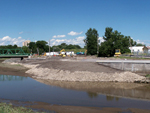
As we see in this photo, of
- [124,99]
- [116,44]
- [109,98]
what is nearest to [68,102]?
[109,98]

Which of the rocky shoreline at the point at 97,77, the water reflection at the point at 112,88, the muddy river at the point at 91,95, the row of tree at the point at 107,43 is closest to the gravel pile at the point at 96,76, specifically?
the rocky shoreline at the point at 97,77

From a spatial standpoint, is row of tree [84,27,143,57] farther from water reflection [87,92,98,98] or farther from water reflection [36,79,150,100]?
water reflection [87,92,98,98]

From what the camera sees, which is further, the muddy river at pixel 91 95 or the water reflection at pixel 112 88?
the water reflection at pixel 112 88

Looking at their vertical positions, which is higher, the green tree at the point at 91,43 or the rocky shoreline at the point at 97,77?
the green tree at the point at 91,43

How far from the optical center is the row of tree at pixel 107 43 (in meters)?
69.4

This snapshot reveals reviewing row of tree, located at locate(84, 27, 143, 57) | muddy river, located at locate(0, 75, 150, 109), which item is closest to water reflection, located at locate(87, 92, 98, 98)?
muddy river, located at locate(0, 75, 150, 109)

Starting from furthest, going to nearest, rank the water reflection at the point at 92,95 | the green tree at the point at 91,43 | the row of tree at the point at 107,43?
the green tree at the point at 91,43 < the row of tree at the point at 107,43 < the water reflection at the point at 92,95

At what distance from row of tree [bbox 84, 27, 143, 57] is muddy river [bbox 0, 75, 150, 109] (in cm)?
4665

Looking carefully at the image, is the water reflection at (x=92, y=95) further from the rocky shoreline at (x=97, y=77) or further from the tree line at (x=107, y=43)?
the tree line at (x=107, y=43)

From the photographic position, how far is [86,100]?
16562mm

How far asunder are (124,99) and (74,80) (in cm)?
994

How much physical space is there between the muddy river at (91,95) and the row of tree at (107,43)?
46.6 m

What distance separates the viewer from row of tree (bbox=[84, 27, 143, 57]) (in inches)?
2731

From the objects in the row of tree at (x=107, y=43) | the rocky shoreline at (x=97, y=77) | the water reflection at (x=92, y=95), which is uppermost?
the row of tree at (x=107, y=43)
